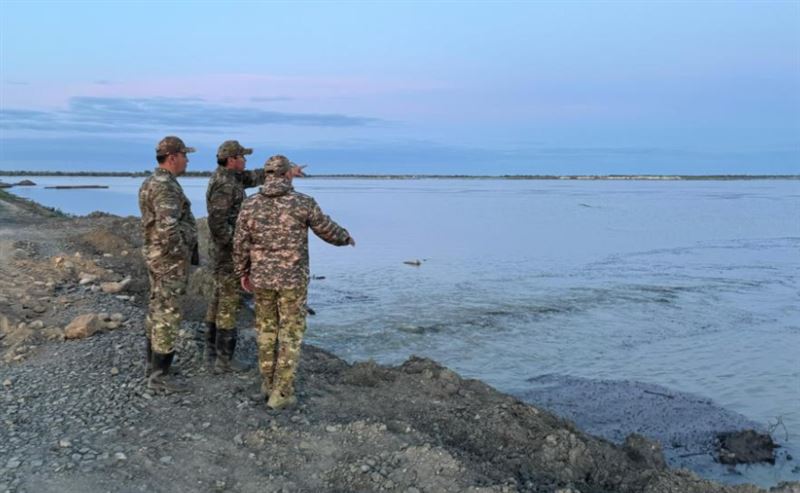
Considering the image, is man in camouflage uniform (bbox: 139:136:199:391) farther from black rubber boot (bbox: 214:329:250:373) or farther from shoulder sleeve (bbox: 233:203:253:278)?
shoulder sleeve (bbox: 233:203:253:278)

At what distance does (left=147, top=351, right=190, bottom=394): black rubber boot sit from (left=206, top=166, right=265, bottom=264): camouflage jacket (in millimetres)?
1170

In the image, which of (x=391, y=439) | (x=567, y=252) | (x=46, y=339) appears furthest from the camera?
(x=567, y=252)

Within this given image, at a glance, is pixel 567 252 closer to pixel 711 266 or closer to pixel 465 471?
pixel 711 266

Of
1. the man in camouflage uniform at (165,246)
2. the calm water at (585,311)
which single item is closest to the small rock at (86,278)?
the calm water at (585,311)

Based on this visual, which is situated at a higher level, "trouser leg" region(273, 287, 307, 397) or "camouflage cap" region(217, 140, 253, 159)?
"camouflage cap" region(217, 140, 253, 159)

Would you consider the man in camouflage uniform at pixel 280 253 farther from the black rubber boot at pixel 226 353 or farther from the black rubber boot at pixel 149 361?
the black rubber boot at pixel 149 361

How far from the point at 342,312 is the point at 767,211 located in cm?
5328

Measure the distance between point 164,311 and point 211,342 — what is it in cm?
105

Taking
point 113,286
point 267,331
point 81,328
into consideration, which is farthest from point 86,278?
point 267,331

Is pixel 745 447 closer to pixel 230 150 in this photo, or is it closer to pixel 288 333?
pixel 288 333

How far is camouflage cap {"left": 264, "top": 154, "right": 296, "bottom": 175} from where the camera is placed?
663 centimetres

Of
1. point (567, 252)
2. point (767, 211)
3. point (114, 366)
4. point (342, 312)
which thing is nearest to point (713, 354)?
point (342, 312)

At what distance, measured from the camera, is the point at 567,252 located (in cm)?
2981

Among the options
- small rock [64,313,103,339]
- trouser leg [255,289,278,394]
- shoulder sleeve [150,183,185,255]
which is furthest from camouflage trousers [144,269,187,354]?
small rock [64,313,103,339]
